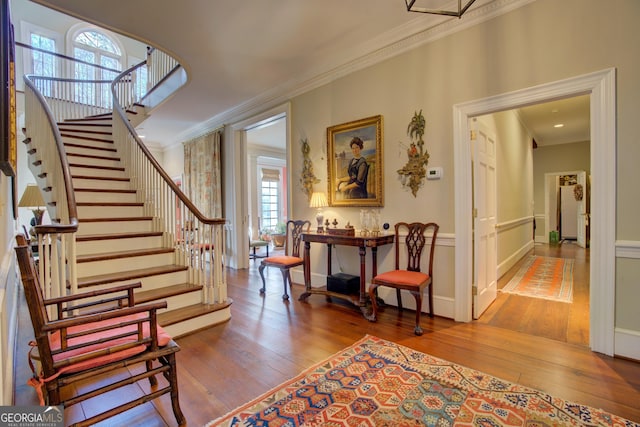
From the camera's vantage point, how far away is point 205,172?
626 cm

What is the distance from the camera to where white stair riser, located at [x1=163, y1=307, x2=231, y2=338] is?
2766mm

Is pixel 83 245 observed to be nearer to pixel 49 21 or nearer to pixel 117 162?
pixel 117 162

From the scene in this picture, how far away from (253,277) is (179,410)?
3419 mm

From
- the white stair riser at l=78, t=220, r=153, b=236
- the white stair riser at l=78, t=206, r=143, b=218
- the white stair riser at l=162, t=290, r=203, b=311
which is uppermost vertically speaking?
the white stair riser at l=78, t=206, r=143, b=218

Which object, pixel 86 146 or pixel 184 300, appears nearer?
pixel 184 300

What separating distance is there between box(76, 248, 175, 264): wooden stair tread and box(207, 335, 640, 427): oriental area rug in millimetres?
2230

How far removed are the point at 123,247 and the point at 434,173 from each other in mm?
3562

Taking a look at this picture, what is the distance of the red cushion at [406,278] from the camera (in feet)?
9.38

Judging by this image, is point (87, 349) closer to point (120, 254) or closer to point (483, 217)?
point (120, 254)

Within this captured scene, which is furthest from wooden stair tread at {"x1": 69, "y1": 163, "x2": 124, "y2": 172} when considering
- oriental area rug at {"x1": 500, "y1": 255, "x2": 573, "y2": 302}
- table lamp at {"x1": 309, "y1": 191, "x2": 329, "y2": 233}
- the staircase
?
oriental area rug at {"x1": 500, "y1": 255, "x2": 573, "y2": 302}

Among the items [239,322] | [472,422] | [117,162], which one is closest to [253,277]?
[239,322]

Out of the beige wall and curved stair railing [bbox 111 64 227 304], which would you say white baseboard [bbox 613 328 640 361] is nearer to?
the beige wall

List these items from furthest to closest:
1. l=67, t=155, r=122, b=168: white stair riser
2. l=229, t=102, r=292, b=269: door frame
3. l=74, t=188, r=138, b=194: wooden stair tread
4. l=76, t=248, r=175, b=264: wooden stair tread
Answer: l=229, t=102, r=292, b=269: door frame < l=67, t=155, r=122, b=168: white stair riser < l=74, t=188, r=138, b=194: wooden stair tread < l=76, t=248, r=175, b=264: wooden stair tread

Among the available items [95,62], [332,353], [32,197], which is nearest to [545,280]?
[332,353]
